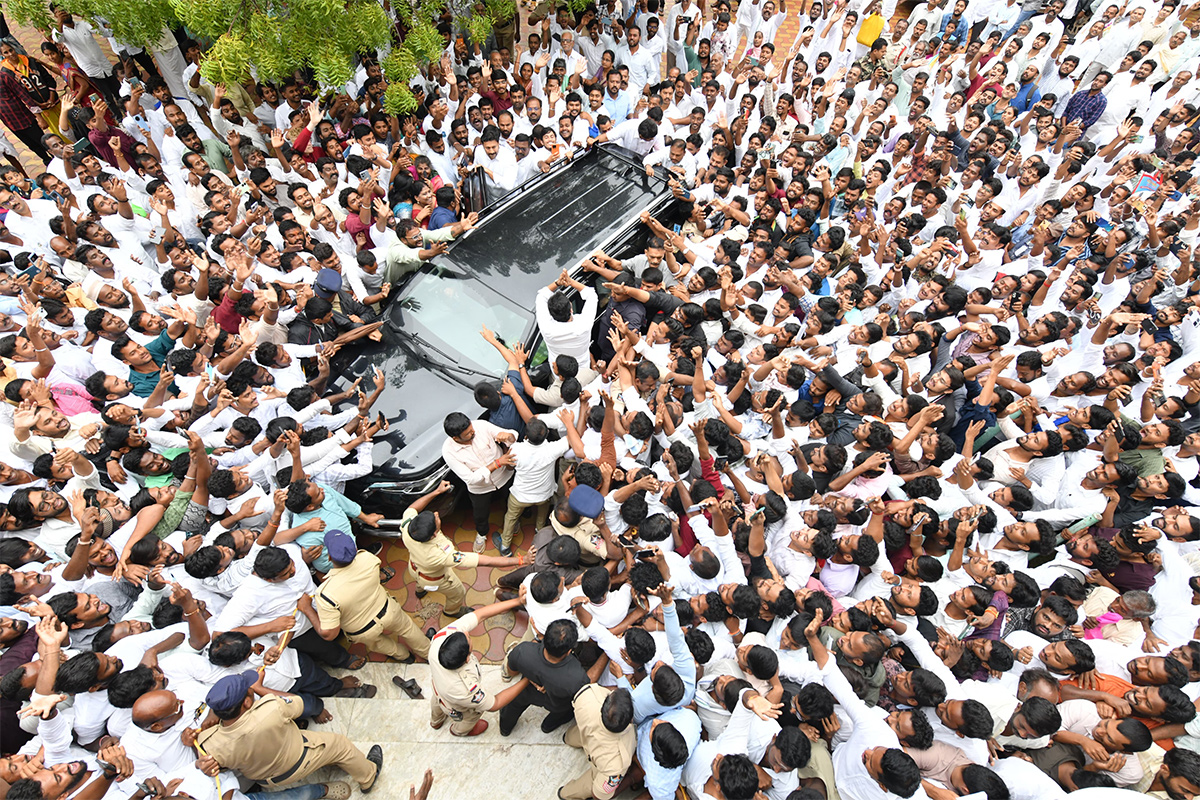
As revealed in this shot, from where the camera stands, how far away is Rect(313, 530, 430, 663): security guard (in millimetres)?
3494

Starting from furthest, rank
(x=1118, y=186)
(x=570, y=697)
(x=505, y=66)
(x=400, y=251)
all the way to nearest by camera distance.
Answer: (x=505, y=66) → (x=1118, y=186) → (x=400, y=251) → (x=570, y=697)

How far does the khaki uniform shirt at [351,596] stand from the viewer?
350 cm

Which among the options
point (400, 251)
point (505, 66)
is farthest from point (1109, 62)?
point (400, 251)

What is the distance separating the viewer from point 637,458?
4.32 m

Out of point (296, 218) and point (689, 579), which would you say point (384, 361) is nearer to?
point (296, 218)

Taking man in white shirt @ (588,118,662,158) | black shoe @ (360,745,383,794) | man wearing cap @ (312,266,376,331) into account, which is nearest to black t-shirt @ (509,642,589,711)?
black shoe @ (360,745,383,794)

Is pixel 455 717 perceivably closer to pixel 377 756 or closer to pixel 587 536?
pixel 377 756

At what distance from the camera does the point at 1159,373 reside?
4773 millimetres

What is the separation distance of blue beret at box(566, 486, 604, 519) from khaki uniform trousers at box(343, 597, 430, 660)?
133cm

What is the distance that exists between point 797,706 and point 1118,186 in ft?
22.1

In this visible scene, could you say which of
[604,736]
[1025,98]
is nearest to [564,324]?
[604,736]

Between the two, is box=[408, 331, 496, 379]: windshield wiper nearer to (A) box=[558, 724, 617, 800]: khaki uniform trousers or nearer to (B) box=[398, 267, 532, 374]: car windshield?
(B) box=[398, 267, 532, 374]: car windshield

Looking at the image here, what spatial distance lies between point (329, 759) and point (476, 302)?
3.34 metres

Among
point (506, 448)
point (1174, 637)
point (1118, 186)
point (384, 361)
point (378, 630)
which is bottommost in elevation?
point (1174, 637)
